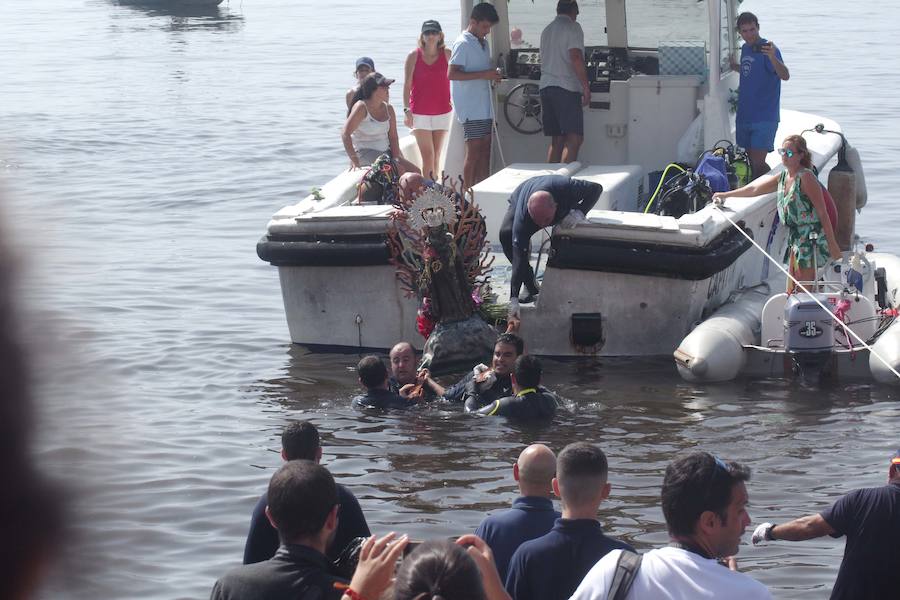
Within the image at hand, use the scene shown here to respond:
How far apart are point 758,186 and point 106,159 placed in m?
16.1

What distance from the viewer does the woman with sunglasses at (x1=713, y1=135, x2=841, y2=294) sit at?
8.72m

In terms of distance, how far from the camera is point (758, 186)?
9.70 meters

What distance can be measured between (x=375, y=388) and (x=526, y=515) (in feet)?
13.8

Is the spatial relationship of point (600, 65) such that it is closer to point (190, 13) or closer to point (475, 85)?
point (475, 85)

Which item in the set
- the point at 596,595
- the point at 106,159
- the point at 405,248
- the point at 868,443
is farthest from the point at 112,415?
the point at 106,159

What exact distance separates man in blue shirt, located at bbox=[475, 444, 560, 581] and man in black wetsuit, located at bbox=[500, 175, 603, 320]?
4.95 meters

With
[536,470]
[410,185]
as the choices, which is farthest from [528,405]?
[536,470]

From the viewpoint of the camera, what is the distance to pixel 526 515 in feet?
12.2

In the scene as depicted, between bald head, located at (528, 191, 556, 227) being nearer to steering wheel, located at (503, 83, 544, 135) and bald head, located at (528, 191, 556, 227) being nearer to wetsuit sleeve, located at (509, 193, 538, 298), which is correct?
wetsuit sleeve, located at (509, 193, 538, 298)

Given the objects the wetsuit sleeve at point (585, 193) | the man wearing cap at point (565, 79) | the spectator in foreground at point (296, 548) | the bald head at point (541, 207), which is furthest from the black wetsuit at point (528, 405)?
the spectator in foreground at point (296, 548)

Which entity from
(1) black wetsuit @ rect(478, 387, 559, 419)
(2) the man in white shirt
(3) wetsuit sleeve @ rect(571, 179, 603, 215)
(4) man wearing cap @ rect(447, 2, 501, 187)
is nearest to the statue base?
(1) black wetsuit @ rect(478, 387, 559, 419)

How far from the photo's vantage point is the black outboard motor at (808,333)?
828cm

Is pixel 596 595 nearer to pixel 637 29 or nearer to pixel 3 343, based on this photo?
pixel 3 343

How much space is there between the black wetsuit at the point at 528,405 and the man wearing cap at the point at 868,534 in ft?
12.3
